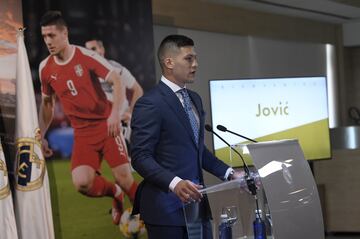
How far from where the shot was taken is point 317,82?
6.50m

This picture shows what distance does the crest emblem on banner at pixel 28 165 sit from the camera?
3.91 meters

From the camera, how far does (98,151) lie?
184 inches

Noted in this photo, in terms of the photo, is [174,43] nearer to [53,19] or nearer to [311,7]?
[53,19]

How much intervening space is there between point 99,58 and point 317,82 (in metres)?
2.63

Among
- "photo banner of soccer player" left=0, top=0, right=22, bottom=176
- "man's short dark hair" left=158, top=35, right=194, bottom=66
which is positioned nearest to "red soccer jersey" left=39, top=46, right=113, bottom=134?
"photo banner of soccer player" left=0, top=0, right=22, bottom=176

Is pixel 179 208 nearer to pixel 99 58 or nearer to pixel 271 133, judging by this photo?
pixel 99 58

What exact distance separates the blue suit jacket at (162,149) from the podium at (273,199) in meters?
0.23

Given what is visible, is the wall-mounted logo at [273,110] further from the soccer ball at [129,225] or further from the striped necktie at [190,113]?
the striped necktie at [190,113]

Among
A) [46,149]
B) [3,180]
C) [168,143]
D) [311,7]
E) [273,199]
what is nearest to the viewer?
[273,199]

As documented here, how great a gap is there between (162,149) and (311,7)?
4994 mm

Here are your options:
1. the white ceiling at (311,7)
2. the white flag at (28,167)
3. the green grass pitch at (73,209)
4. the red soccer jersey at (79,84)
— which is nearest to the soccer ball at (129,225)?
the green grass pitch at (73,209)

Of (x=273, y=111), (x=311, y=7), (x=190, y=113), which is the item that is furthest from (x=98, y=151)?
(x=311, y=7)

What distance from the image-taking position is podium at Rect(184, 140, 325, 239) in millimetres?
2596

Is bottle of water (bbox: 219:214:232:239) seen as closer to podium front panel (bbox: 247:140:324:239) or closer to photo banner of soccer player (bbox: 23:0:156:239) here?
podium front panel (bbox: 247:140:324:239)
